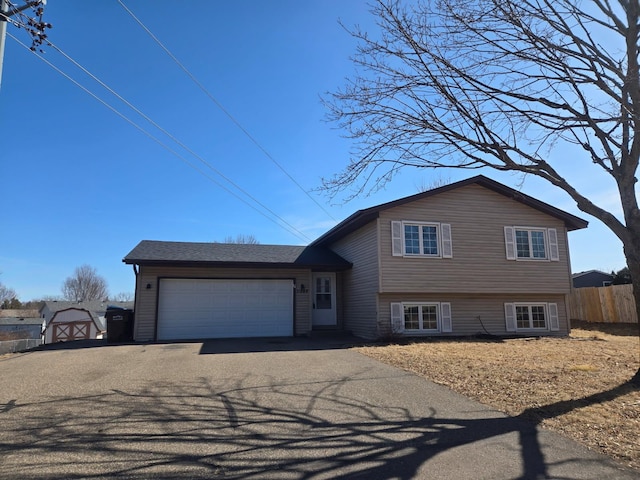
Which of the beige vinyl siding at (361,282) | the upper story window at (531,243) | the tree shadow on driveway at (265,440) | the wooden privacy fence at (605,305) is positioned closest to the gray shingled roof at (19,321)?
the beige vinyl siding at (361,282)

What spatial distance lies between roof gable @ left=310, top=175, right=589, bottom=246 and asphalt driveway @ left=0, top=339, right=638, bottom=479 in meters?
6.94

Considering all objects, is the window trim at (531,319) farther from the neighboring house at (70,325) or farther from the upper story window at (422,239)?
the neighboring house at (70,325)

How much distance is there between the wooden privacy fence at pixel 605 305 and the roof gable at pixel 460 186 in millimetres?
5711

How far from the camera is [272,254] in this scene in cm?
1648

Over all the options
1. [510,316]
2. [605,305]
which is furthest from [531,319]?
[605,305]

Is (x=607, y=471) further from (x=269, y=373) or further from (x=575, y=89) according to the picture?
(x=575, y=89)

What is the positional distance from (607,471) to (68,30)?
33.7 feet

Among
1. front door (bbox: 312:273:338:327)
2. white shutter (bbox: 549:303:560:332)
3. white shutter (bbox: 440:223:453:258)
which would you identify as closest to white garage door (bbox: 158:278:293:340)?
front door (bbox: 312:273:338:327)

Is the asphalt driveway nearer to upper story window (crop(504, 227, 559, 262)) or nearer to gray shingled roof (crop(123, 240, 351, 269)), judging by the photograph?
gray shingled roof (crop(123, 240, 351, 269))

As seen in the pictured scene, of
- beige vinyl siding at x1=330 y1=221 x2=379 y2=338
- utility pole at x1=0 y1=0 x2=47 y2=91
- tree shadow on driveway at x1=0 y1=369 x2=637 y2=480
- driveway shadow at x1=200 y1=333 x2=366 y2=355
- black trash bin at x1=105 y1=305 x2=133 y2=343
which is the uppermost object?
utility pole at x1=0 y1=0 x2=47 y2=91

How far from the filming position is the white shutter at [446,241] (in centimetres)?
1474

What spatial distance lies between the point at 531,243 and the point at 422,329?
5339 mm

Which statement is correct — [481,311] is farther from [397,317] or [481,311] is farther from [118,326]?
[118,326]

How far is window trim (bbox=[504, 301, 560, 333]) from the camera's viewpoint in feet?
51.6
